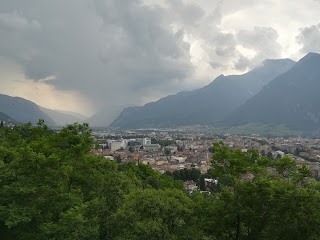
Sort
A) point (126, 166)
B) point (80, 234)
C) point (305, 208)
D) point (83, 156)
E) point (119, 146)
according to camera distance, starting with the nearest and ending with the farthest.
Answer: point (305, 208) < point (80, 234) < point (83, 156) < point (126, 166) < point (119, 146)

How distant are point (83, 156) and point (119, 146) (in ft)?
447

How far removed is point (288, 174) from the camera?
14922mm

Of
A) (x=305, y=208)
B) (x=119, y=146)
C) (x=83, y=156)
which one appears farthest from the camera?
(x=119, y=146)

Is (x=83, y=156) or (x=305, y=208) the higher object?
(x=83, y=156)

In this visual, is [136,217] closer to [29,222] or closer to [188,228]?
[188,228]

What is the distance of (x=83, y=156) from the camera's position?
Answer: 1984 cm

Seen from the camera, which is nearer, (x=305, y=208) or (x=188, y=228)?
(x=305, y=208)

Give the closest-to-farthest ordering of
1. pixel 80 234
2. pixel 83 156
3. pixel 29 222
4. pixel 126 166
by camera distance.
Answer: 1. pixel 80 234
2. pixel 29 222
3. pixel 83 156
4. pixel 126 166

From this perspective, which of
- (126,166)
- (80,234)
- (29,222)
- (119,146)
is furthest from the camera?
(119,146)

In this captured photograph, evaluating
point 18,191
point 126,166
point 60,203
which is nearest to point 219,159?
point 60,203

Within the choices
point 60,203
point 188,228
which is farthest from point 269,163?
point 60,203

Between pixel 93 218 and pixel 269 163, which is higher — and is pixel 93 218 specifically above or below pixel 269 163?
below

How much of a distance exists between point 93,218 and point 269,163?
8476 millimetres

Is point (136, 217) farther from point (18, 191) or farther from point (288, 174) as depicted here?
point (288, 174)
